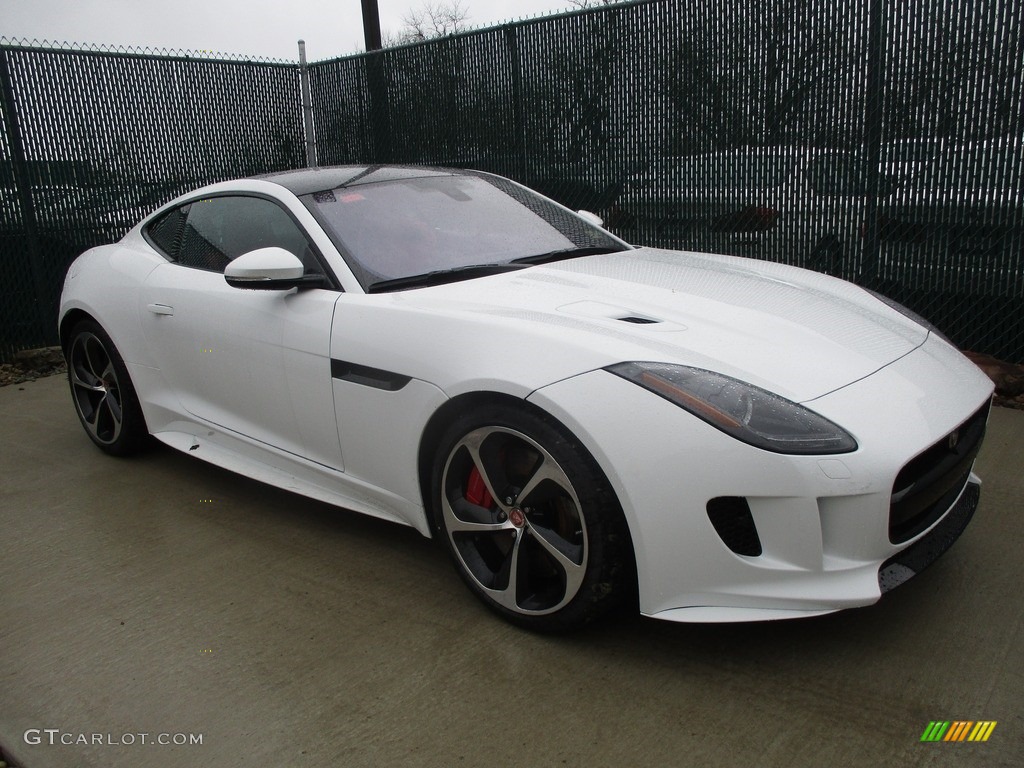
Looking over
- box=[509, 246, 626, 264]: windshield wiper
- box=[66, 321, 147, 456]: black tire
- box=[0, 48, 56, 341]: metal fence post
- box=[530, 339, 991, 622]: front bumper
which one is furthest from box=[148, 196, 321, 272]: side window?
box=[0, 48, 56, 341]: metal fence post

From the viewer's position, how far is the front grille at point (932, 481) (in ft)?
7.73

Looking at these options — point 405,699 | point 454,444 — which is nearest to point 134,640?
point 405,699

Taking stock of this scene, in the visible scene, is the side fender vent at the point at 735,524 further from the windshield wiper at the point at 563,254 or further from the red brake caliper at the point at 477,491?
the windshield wiper at the point at 563,254

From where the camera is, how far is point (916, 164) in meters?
5.41

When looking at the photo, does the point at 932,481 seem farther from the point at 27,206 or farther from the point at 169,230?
the point at 27,206

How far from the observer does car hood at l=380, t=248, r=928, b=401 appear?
248 cm

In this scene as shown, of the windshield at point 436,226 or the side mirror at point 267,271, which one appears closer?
the side mirror at point 267,271

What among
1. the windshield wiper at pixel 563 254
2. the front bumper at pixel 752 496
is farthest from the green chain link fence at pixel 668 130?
the front bumper at pixel 752 496

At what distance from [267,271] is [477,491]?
1.11 meters

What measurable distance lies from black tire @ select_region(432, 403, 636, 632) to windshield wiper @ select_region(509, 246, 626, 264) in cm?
97

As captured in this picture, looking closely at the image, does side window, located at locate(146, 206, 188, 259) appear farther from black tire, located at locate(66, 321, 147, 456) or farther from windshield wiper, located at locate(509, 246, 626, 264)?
windshield wiper, located at locate(509, 246, 626, 264)

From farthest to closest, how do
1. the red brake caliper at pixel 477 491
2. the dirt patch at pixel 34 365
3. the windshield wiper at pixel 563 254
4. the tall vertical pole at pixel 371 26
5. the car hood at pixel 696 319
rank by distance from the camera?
Answer: the tall vertical pole at pixel 371 26 < the dirt patch at pixel 34 365 < the windshield wiper at pixel 563 254 < the red brake caliper at pixel 477 491 < the car hood at pixel 696 319

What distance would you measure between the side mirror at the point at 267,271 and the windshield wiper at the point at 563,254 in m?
0.82

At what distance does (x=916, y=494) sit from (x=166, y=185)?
719 cm
